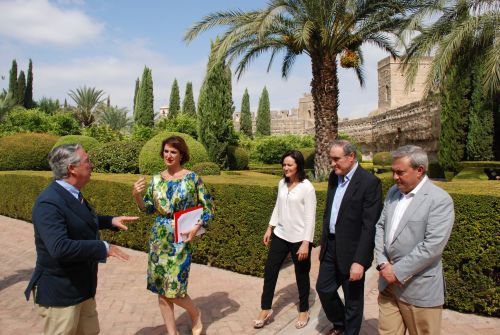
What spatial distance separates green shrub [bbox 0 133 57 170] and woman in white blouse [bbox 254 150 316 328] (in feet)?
41.4

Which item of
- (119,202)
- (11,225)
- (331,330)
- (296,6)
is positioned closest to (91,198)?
(119,202)

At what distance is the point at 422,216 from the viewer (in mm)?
2572

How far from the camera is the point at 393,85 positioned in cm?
3825

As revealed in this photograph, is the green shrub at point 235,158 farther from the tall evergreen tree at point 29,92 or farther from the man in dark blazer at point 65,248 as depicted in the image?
the tall evergreen tree at point 29,92

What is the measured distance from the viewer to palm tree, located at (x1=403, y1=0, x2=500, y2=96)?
963 cm

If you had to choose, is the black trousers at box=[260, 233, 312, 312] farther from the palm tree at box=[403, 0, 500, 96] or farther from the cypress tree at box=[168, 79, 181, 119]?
the cypress tree at box=[168, 79, 181, 119]

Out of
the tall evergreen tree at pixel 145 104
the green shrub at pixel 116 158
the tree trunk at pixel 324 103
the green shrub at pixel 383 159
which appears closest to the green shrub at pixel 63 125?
the tall evergreen tree at pixel 145 104

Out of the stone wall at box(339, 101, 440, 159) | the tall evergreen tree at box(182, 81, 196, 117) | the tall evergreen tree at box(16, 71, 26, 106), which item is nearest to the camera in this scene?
Answer: the stone wall at box(339, 101, 440, 159)

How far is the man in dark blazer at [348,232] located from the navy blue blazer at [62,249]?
5.94 feet

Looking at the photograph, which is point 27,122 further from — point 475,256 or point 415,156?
point 415,156

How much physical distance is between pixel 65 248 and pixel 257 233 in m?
3.50

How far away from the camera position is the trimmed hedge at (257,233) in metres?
4.03

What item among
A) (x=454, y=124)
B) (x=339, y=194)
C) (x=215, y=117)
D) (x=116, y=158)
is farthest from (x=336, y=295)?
(x=454, y=124)

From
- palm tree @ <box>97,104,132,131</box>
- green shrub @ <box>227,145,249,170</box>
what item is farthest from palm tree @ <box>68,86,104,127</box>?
green shrub @ <box>227,145,249,170</box>
